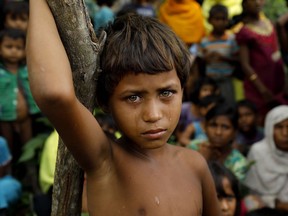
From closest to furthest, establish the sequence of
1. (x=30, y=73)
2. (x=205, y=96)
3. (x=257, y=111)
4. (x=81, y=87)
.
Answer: (x=30, y=73)
(x=81, y=87)
(x=205, y=96)
(x=257, y=111)

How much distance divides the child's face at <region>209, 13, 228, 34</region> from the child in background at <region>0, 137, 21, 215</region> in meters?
2.42

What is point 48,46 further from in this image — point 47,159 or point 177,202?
point 47,159

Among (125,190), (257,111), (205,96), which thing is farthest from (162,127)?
(257,111)

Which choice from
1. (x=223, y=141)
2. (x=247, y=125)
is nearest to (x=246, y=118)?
(x=247, y=125)

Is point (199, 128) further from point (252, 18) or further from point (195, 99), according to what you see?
point (252, 18)

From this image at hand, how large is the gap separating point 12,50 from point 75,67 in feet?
11.1

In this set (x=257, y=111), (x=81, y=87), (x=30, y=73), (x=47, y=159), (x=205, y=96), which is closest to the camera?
(x=30, y=73)

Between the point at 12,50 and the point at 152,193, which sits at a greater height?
the point at 152,193

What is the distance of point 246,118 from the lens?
199 inches

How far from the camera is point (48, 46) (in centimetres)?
136

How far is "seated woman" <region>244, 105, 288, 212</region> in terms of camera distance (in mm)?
4391

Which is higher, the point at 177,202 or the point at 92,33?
the point at 92,33

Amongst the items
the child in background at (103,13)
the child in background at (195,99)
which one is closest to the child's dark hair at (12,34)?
the child in background at (103,13)

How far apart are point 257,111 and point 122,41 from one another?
13.0ft
